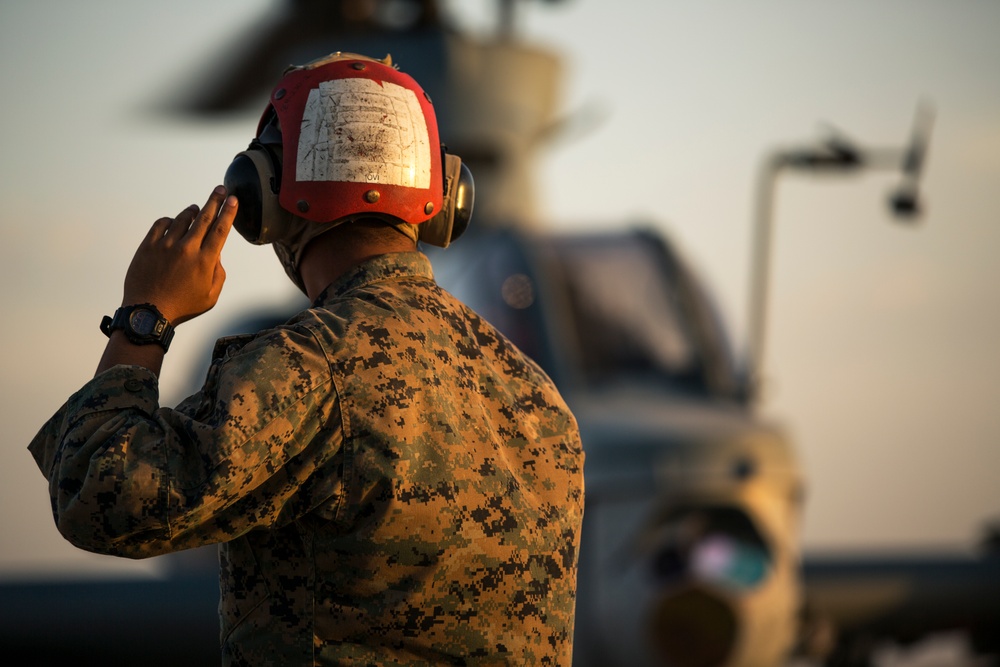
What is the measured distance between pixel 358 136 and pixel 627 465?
438 cm

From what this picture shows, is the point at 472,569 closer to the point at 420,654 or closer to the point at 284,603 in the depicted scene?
the point at 420,654

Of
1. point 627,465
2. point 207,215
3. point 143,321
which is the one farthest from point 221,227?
point 627,465

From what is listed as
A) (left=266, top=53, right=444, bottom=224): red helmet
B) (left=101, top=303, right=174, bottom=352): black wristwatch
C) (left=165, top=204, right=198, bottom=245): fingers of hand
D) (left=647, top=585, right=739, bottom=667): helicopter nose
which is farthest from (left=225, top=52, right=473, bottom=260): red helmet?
(left=647, top=585, right=739, bottom=667): helicopter nose

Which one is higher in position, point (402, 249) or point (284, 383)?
point (402, 249)

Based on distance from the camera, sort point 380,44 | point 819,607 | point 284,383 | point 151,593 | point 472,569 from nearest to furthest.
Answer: point 284,383 → point 472,569 → point 151,593 → point 819,607 → point 380,44

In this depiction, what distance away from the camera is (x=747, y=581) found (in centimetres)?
593

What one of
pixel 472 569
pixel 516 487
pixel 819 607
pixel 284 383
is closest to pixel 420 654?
pixel 472 569

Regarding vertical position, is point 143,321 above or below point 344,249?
below

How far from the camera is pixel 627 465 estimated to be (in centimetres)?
624

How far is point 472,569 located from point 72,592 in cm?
666

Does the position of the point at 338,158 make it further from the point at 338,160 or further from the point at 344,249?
the point at 344,249

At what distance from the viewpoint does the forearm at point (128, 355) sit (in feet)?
6.19

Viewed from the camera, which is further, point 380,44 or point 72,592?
point 380,44

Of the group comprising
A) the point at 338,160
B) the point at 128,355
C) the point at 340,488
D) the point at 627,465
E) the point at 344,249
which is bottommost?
the point at 627,465
